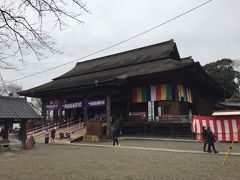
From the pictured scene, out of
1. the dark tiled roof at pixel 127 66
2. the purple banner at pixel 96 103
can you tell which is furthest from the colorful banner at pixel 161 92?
the purple banner at pixel 96 103

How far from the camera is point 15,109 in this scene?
2142 centimetres

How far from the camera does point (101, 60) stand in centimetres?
4384

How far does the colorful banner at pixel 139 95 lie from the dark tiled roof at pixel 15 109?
1134 cm

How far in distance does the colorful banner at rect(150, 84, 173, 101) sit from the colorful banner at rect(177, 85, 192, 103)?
2.84 feet

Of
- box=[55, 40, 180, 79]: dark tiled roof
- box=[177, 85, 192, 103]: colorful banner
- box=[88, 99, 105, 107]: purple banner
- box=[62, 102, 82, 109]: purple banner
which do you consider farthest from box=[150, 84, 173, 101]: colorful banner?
box=[62, 102, 82, 109]: purple banner

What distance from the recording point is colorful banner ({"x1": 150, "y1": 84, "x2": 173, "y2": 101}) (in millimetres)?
27641

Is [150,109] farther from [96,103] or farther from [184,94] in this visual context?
[96,103]

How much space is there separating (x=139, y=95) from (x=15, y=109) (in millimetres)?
12926

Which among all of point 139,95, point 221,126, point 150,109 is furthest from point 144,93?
point 221,126

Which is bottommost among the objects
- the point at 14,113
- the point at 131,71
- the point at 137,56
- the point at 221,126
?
the point at 221,126

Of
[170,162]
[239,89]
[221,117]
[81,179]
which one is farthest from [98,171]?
[239,89]

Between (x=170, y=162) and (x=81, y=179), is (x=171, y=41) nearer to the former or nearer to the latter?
(x=170, y=162)

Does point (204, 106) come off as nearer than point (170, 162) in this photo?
No

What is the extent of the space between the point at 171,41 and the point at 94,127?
53.1ft
